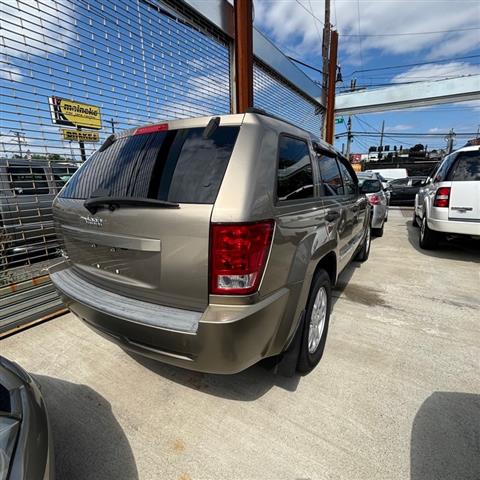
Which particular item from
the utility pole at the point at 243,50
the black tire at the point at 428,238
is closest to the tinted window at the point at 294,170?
the black tire at the point at 428,238

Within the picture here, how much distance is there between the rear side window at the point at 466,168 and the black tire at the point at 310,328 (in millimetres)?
3737

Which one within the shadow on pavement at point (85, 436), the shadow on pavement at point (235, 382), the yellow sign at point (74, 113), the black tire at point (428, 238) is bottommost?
the shadow on pavement at point (85, 436)

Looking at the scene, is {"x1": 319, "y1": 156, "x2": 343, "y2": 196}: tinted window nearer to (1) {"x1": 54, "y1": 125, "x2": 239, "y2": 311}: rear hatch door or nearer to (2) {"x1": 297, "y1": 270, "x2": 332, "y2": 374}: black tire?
(2) {"x1": 297, "y1": 270, "x2": 332, "y2": 374}: black tire

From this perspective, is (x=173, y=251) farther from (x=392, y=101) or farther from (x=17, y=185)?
(x=392, y=101)

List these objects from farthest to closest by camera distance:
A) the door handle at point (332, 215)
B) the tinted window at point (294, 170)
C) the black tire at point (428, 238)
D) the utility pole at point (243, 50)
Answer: the utility pole at point (243, 50), the black tire at point (428, 238), the door handle at point (332, 215), the tinted window at point (294, 170)

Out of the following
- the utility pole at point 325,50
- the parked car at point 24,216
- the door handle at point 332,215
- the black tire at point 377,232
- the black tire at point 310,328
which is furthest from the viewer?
the utility pole at point 325,50

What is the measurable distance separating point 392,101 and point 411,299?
13.0 m

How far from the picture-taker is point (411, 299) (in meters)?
3.75

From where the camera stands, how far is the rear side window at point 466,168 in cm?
468

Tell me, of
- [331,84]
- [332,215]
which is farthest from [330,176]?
[331,84]

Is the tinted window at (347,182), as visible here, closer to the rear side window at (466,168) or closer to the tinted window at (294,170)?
the tinted window at (294,170)

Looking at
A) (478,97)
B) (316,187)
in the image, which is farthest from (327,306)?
(478,97)

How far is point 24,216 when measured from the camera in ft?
12.0

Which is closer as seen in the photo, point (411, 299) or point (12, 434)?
point (12, 434)
